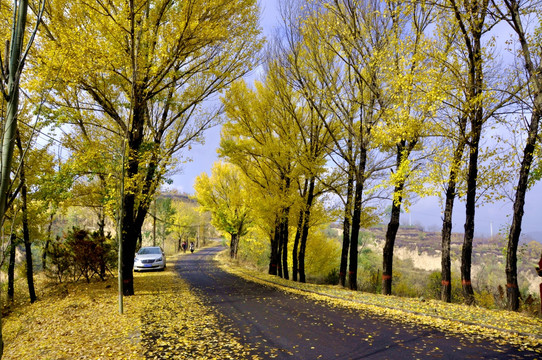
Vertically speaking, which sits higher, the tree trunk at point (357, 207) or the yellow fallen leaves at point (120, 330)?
the tree trunk at point (357, 207)

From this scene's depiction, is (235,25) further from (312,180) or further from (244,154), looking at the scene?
(312,180)

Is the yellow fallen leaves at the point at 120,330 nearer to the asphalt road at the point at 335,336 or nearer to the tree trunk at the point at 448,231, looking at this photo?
the asphalt road at the point at 335,336

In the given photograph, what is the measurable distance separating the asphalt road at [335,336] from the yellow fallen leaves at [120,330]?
490 mm

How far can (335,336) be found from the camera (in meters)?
5.45

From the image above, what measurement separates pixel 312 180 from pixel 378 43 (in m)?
6.78

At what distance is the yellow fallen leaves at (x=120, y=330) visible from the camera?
16.3 feet

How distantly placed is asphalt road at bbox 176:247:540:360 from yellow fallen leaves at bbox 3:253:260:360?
0.49 metres

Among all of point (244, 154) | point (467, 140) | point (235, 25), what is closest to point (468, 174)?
point (467, 140)

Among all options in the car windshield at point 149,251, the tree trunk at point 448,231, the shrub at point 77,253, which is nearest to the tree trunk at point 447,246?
the tree trunk at point 448,231

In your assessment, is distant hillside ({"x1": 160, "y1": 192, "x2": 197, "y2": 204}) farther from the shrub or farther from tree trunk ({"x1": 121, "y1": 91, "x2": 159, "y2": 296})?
tree trunk ({"x1": 121, "y1": 91, "x2": 159, "y2": 296})

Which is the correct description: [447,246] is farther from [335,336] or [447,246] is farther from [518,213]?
[335,336]

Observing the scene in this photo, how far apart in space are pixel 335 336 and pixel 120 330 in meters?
4.20

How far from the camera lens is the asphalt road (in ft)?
14.8

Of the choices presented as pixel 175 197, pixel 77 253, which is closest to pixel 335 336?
pixel 77 253
